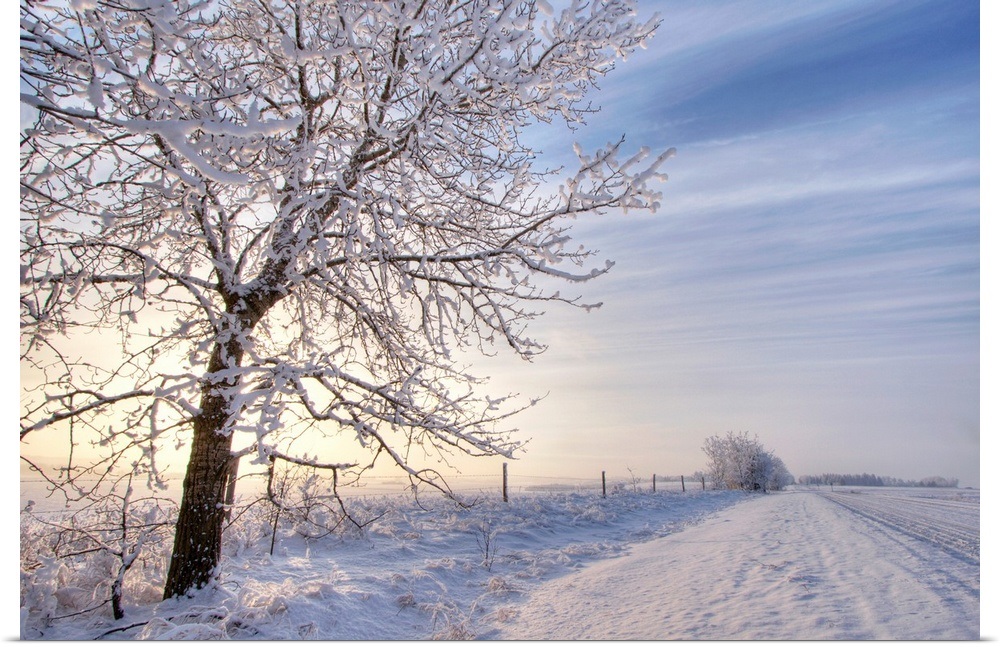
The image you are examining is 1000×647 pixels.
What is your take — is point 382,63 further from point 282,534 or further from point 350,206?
point 282,534

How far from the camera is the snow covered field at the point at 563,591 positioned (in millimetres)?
3455

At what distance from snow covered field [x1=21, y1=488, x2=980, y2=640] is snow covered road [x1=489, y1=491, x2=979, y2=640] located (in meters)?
0.01

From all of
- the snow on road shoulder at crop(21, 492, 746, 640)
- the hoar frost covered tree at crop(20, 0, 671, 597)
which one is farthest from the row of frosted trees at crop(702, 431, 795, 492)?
the hoar frost covered tree at crop(20, 0, 671, 597)

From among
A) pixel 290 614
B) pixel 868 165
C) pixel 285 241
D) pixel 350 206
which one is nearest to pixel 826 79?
pixel 868 165

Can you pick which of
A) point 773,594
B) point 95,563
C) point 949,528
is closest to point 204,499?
point 95,563

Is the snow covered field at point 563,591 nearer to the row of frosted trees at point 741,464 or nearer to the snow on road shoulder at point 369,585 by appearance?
the snow on road shoulder at point 369,585

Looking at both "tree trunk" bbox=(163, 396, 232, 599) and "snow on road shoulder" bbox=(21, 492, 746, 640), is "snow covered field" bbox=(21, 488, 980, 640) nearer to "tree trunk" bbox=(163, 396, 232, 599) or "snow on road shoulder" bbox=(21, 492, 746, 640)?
"snow on road shoulder" bbox=(21, 492, 746, 640)

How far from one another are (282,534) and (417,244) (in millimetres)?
5125

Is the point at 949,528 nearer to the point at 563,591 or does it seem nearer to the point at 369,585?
the point at 563,591

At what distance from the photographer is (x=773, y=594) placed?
13.3ft

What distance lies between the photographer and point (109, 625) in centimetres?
365

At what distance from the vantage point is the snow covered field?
3.46 m

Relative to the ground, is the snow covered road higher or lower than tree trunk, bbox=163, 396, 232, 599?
lower

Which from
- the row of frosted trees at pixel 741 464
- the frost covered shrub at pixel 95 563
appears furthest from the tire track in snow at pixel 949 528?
the row of frosted trees at pixel 741 464
